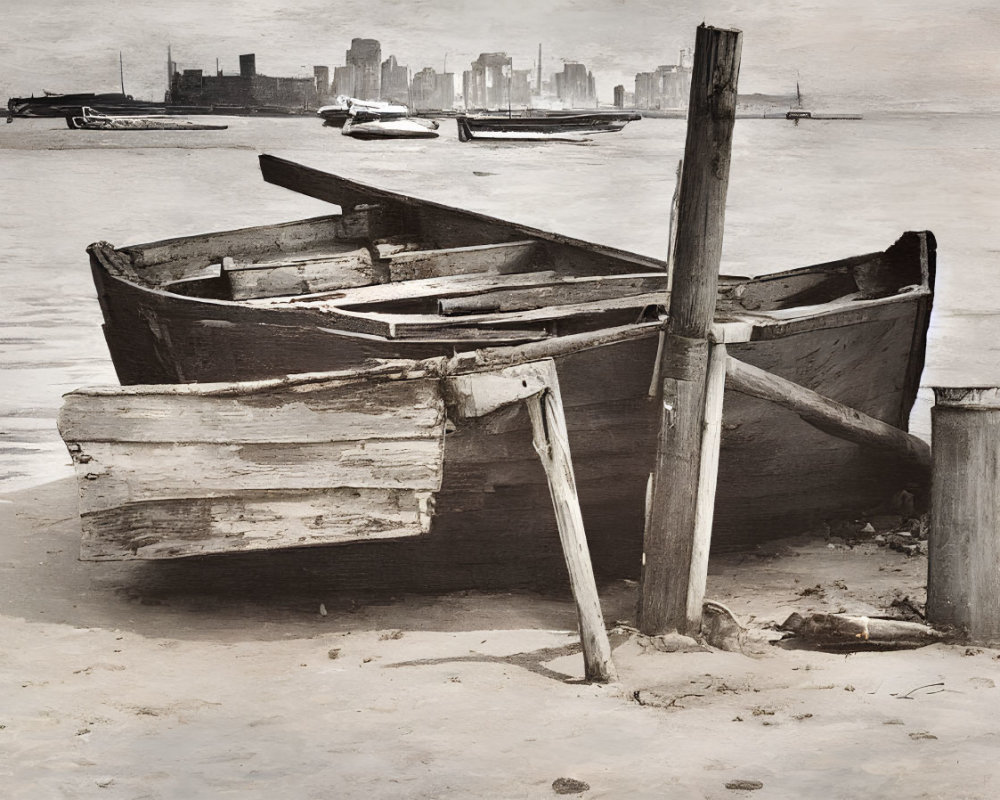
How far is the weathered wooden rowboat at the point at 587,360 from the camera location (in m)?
3.57

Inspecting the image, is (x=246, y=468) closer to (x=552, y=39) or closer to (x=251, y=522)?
(x=251, y=522)

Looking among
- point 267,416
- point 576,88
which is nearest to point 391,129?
point 576,88

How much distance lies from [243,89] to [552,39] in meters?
2.81

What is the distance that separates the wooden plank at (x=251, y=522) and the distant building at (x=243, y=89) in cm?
707

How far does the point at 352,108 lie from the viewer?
34.3 feet

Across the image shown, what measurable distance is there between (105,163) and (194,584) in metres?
10.3

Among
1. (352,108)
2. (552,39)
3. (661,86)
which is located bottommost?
(352,108)

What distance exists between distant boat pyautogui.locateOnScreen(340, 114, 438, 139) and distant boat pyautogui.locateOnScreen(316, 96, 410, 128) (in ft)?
0.29

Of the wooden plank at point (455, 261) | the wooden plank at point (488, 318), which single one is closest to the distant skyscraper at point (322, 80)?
the wooden plank at point (455, 261)

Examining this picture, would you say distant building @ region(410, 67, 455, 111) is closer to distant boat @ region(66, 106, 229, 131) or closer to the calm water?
the calm water

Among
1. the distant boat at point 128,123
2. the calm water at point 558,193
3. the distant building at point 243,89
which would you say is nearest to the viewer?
the calm water at point 558,193

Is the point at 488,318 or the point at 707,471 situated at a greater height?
the point at 488,318

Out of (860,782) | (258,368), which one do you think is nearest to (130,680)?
(258,368)

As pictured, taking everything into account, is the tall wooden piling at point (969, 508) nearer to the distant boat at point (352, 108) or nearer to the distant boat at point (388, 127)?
the distant boat at point (352, 108)
